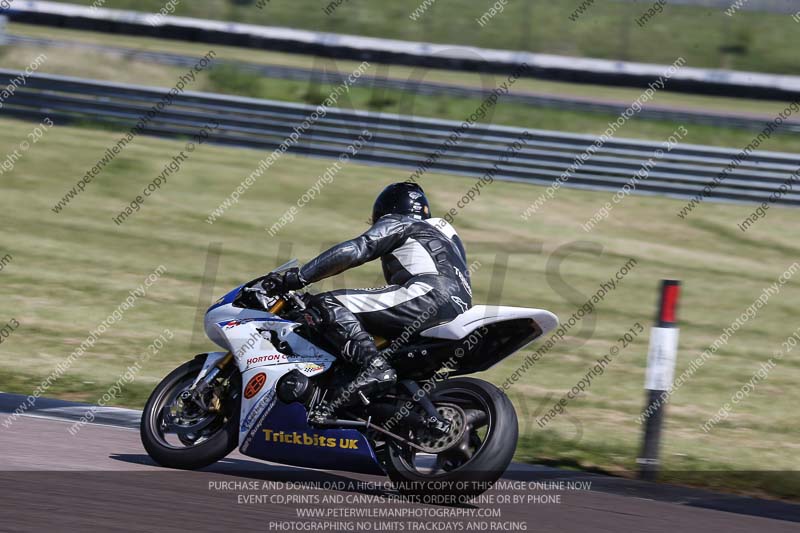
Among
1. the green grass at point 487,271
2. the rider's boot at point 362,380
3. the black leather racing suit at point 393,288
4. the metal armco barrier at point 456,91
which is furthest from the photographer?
the metal armco barrier at point 456,91

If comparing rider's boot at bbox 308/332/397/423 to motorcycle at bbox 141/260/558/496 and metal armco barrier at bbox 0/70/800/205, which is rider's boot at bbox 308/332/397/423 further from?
metal armco barrier at bbox 0/70/800/205

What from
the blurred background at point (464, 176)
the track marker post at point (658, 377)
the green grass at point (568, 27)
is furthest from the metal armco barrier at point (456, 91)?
the track marker post at point (658, 377)

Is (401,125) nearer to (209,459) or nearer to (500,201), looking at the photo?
(500,201)

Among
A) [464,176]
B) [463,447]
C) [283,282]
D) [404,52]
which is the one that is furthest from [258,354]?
[404,52]

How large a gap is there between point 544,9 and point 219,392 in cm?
2915

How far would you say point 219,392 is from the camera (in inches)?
267

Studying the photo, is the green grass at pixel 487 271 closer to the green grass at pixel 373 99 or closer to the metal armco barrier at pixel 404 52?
the green grass at pixel 373 99

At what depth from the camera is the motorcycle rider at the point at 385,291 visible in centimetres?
639

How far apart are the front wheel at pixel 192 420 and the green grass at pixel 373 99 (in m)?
19.1

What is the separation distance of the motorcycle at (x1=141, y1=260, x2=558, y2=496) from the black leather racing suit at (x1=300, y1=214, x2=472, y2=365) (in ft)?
0.45

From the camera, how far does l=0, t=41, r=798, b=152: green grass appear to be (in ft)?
83.0

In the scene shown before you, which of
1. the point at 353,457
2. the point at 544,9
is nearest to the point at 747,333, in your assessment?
the point at 353,457

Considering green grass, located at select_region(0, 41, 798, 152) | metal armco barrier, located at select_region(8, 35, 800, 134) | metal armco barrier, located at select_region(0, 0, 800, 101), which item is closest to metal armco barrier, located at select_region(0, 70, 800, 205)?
green grass, located at select_region(0, 41, 798, 152)

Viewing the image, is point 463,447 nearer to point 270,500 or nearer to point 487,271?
point 270,500
